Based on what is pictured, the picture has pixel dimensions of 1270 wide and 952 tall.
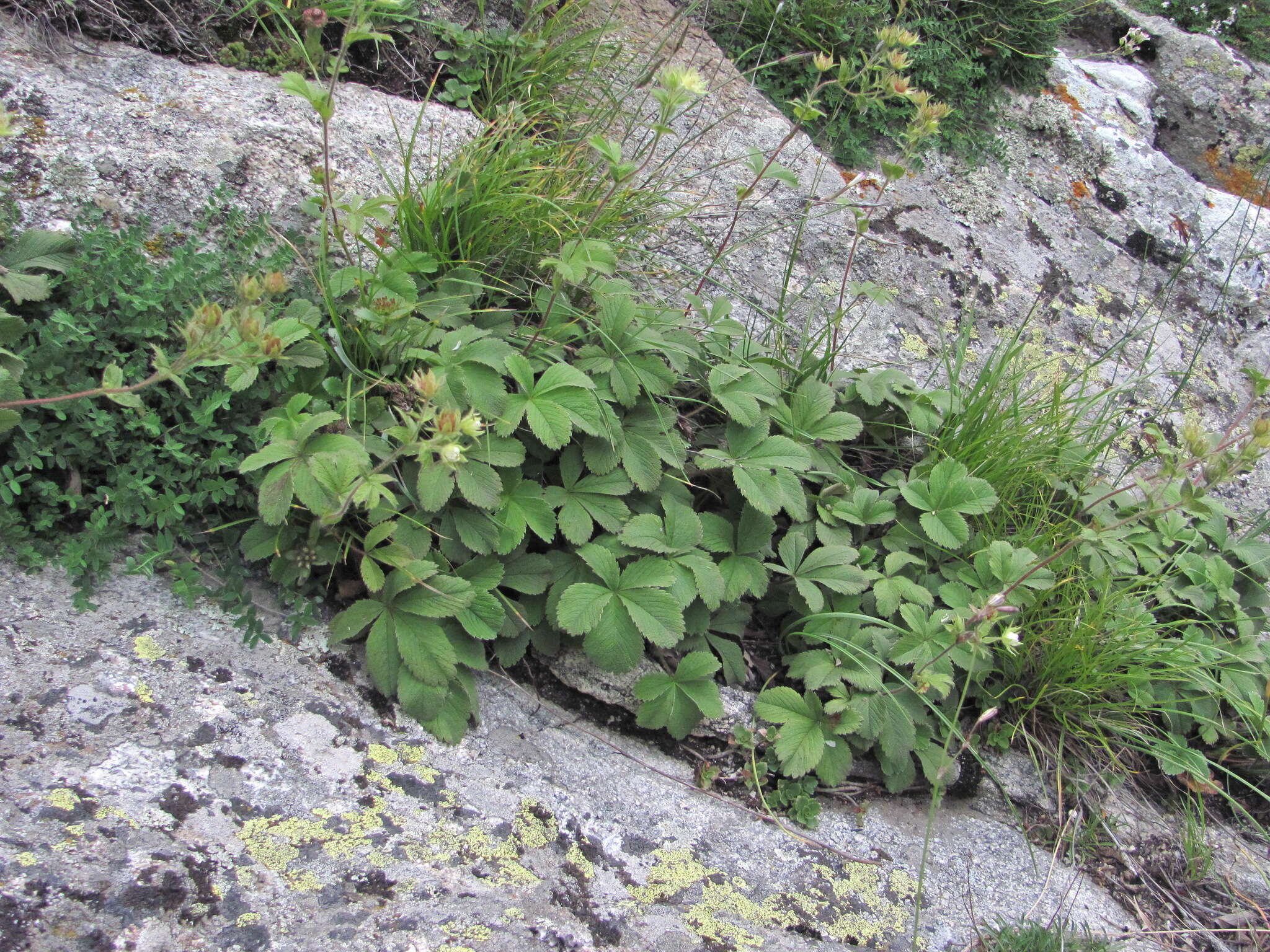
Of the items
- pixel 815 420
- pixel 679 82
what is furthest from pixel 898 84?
pixel 815 420

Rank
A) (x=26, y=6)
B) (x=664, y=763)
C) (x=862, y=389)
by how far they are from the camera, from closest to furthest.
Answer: (x=664, y=763) → (x=26, y=6) → (x=862, y=389)

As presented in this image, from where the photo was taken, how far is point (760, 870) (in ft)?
6.42

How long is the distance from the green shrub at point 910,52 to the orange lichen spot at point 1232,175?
1385mm

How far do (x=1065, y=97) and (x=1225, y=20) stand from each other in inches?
81.7

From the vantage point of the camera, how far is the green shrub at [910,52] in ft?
12.5

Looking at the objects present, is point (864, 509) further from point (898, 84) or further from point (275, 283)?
point (275, 283)

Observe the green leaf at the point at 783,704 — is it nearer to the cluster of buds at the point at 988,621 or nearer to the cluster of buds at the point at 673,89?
the cluster of buds at the point at 988,621

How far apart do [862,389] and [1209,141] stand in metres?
3.68

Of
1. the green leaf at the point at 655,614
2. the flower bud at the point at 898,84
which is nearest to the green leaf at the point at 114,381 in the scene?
the green leaf at the point at 655,614

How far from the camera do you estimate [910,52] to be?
12.6 feet

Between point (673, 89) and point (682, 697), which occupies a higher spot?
point (673, 89)

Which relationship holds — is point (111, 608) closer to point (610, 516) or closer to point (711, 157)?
point (610, 516)

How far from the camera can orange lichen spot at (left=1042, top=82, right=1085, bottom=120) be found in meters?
4.34

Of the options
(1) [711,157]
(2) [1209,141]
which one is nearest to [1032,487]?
(1) [711,157]
